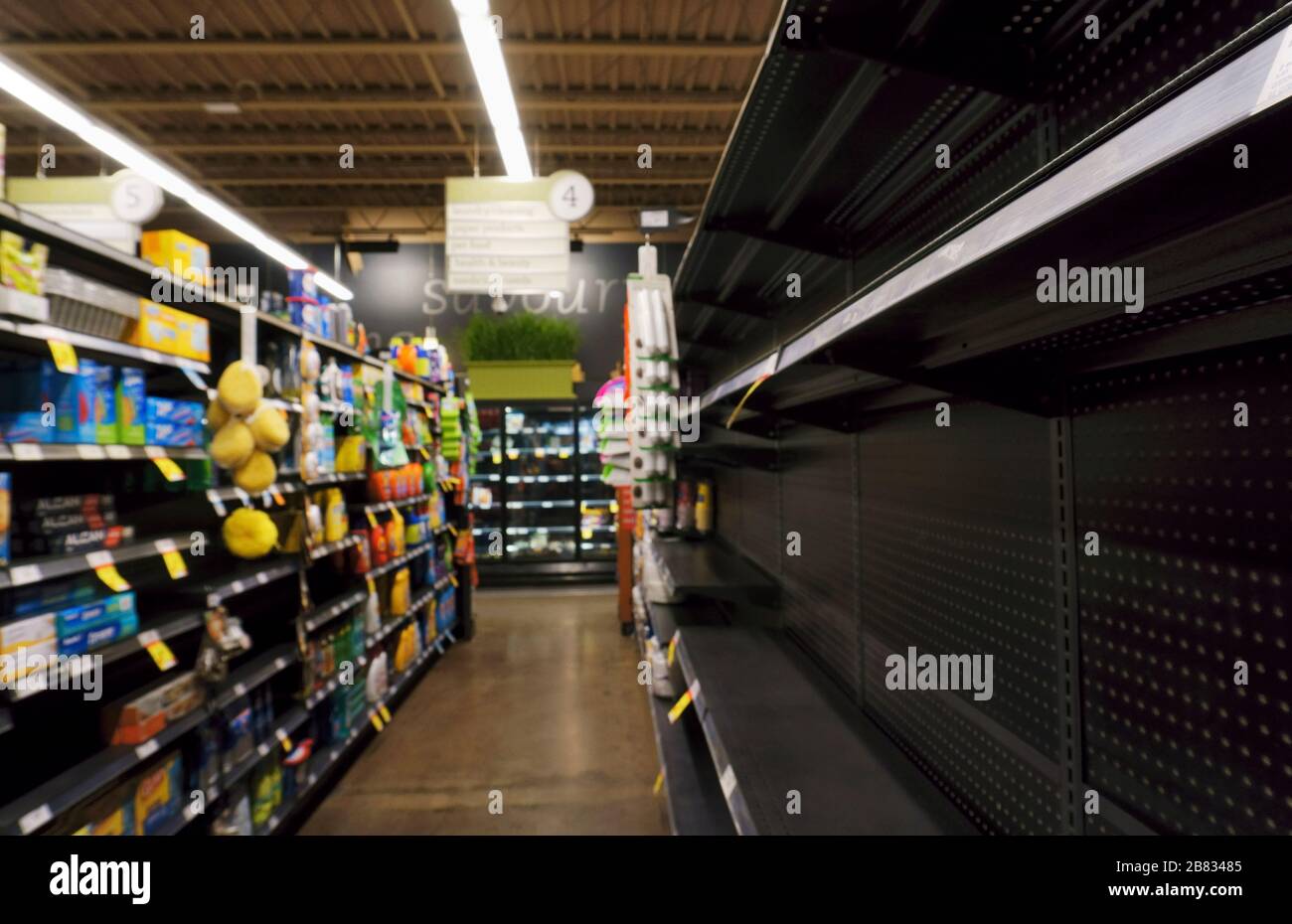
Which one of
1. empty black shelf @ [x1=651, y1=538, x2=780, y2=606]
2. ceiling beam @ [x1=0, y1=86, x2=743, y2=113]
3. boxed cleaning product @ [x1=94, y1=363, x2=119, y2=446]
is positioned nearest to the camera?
boxed cleaning product @ [x1=94, y1=363, x2=119, y2=446]

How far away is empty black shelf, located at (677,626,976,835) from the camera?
132 cm

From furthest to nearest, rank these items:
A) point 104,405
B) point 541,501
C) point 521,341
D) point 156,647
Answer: point 541,501 → point 521,341 → point 156,647 → point 104,405

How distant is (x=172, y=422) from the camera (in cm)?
237

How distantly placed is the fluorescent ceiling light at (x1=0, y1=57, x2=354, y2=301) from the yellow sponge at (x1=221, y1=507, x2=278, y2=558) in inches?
56.4

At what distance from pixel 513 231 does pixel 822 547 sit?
434 centimetres

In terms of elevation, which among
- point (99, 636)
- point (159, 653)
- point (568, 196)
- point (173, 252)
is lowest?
point (159, 653)

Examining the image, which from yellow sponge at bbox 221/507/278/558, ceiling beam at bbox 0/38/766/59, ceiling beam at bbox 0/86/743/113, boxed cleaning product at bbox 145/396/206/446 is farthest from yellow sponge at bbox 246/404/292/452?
ceiling beam at bbox 0/86/743/113

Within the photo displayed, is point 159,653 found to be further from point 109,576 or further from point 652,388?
point 652,388

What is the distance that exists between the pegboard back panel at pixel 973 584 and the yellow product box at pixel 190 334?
242 cm

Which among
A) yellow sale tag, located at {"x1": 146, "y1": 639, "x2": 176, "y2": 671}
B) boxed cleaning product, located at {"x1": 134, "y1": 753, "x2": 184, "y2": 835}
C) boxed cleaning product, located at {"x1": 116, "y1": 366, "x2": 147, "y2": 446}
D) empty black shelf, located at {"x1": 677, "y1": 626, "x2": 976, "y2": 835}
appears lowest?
boxed cleaning product, located at {"x1": 134, "y1": 753, "x2": 184, "y2": 835}

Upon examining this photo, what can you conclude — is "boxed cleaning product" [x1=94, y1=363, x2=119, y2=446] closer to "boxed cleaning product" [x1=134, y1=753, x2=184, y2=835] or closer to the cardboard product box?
the cardboard product box

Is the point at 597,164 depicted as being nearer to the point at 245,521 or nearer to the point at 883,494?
the point at 245,521

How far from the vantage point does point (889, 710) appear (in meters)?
1.79

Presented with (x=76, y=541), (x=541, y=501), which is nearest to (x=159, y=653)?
(x=76, y=541)
